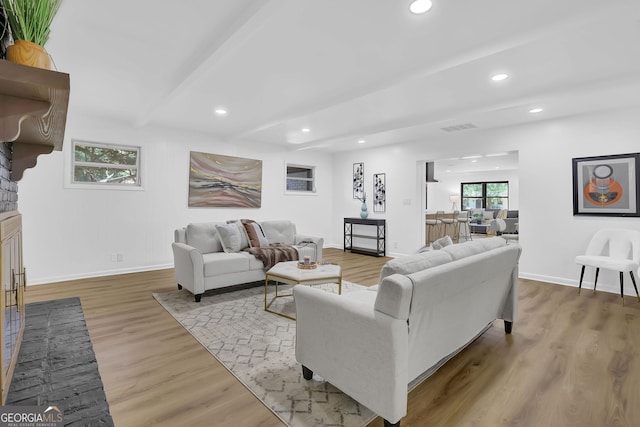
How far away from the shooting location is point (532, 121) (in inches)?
183

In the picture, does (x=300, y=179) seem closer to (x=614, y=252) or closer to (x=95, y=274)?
(x=95, y=274)

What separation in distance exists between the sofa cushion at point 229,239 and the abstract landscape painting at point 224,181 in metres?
1.79

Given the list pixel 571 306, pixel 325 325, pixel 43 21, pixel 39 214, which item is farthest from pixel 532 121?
pixel 39 214

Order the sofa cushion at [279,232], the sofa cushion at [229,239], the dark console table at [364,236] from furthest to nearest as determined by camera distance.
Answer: the dark console table at [364,236]
the sofa cushion at [279,232]
the sofa cushion at [229,239]

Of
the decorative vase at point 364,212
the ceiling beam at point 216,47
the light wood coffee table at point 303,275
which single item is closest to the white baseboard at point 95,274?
the ceiling beam at point 216,47

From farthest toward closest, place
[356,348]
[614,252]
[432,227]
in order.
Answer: [432,227] < [614,252] < [356,348]

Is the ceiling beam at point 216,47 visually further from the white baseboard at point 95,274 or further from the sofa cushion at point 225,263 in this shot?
the white baseboard at point 95,274

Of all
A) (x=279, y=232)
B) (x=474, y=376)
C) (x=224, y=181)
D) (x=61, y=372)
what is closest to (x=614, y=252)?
(x=474, y=376)

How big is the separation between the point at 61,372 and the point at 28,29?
1.97 meters

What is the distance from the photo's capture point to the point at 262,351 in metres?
2.35

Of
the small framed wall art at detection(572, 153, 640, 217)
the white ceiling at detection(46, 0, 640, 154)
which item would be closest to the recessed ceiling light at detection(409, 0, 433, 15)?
the white ceiling at detection(46, 0, 640, 154)

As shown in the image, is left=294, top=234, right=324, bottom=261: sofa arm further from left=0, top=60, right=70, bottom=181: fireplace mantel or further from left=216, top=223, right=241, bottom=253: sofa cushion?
left=0, top=60, right=70, bottom=181: fireplace mantel

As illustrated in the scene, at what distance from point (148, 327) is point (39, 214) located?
2.85 m

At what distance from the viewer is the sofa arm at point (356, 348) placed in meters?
1.46
